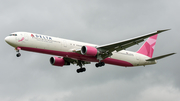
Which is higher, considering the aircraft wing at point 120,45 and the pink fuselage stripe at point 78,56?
the aircraft wing at point 120,45

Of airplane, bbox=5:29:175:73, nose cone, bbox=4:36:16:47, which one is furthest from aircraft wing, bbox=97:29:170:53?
nose cone, bbox=4:36:16:47

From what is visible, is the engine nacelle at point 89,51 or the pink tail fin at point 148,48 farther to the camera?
the pink tail fin at point 148,48

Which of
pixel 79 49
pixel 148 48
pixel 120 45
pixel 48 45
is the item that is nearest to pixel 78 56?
pixel 79 49

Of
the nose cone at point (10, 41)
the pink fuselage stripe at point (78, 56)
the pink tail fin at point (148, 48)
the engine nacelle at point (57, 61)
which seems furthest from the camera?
the pink tail fin at point (148, 48)

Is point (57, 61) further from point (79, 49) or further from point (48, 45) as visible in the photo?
point (48, 45)

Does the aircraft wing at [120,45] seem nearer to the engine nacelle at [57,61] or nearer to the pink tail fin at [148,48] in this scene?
the engine nacelle at [57,61]

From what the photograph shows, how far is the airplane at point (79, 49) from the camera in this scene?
42844mm

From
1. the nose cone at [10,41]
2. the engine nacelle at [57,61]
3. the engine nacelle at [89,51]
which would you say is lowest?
the engine nacelle at [57,61]

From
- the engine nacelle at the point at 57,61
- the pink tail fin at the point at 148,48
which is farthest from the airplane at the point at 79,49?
the pink tail fin at the point at 148,48

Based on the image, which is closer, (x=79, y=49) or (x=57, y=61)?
(x=79, y=49)

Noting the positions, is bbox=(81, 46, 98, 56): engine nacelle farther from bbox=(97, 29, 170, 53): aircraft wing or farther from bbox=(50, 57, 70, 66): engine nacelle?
bbox=(50, 57, 70, 66): engine nacelle

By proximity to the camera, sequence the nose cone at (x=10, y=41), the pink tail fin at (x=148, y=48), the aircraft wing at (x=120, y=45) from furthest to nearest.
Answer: the pink tail fin at (x=148, y=48), the aircraft wing at (x=120, y=45), the nose cone at (x=10, y=41)

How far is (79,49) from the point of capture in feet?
152

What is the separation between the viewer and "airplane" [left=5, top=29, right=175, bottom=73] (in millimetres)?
42844
